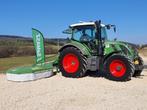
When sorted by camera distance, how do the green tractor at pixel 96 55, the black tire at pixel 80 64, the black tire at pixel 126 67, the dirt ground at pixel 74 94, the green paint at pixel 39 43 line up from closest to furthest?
the dirt ground at pixel 74 94 < the black tire at pixel 126 67 < the green tractor at pixel 96 55 < the black tire at pixel 80 64 < the green paint at pixel 39 43

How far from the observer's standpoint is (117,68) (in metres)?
12.3

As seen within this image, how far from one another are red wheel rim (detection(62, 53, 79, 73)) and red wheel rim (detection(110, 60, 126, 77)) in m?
1.44

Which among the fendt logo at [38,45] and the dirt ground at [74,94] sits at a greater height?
the fendt logo at [38,45]

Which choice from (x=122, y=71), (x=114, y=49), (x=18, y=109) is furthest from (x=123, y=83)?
(x=18, y=109)

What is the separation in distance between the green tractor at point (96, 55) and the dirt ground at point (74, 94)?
0.45 meters

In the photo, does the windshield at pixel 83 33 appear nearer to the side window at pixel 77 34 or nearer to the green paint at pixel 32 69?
the side window at pixel 77 34

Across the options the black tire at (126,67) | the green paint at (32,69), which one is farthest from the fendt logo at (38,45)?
the black tire at (126,67)

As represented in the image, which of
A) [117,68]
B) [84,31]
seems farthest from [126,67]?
[84,31]

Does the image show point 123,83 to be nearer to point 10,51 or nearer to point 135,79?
point 135,79

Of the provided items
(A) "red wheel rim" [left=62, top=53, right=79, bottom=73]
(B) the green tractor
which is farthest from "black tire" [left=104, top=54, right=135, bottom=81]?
(A) "red wheel rim" [left=62, top=53, right=79, bottom=73]

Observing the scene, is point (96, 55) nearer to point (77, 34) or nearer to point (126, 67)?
point (77, 34)

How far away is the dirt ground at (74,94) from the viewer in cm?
865

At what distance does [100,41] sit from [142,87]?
2.94 m

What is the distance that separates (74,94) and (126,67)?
2.86 meters
